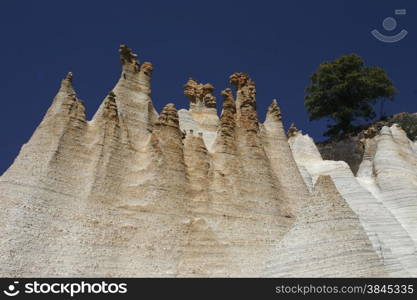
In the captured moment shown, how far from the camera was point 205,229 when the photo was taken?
20.9 meters

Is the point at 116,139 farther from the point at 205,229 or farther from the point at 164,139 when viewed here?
the point at 205,229

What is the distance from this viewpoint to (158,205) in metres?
20.9

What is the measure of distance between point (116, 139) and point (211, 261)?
649 centimetres

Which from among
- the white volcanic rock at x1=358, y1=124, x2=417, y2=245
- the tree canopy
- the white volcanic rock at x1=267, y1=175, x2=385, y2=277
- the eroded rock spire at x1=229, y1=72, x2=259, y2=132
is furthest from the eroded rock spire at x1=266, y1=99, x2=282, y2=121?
the tree canopy

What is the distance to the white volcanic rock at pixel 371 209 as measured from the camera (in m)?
22.4

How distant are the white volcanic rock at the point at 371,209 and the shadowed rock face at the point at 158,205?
3.34 metres

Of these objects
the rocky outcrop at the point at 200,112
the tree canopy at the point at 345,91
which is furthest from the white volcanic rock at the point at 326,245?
the tree canopy at the point at 345,91

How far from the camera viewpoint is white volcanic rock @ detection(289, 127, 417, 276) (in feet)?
73.5

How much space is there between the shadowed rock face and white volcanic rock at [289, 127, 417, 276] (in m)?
3.34

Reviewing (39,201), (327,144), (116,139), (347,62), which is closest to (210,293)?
(39,201)

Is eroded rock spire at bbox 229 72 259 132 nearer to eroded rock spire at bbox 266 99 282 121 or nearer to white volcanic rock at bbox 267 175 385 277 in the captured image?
eroded rock spire at bbox 266 99 282 121

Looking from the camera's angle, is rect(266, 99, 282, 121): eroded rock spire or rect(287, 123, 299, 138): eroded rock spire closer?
rect(266, 99, 282, 121): eroded rock spire

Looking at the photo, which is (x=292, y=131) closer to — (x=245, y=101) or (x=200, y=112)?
(x=200, y=112)

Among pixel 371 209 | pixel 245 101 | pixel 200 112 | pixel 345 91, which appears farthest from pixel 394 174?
pixel 345 91
